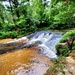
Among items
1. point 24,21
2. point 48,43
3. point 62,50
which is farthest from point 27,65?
point 24,21

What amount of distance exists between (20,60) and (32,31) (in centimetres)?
1179

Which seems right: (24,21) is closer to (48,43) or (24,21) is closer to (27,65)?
(48,43)

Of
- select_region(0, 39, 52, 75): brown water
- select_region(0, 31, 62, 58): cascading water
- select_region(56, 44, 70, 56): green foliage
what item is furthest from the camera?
select_region(0, 31, 62, 58): cascading water

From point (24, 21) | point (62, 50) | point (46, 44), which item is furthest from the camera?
point (24, 21)

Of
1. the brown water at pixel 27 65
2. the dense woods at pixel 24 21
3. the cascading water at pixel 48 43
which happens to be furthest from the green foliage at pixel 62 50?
the dense woods at pixel 24 21

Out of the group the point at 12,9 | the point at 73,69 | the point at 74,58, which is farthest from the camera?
the point at 12,9

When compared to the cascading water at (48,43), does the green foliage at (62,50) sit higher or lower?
higher

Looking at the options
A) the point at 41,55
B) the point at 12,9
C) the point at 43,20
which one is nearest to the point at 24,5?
the point at 12,9

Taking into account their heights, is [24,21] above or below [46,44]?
above

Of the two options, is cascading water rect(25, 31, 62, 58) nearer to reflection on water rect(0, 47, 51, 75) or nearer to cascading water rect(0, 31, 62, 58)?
cascading water rect(0, 31, 62, 58)

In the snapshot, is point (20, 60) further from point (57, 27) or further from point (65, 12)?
point (57, 27)

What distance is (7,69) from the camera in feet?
24.5

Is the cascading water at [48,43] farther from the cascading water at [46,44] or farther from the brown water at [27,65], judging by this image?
the brown water at [27,65]

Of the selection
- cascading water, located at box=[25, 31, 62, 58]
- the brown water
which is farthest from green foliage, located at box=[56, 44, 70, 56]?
the brown water
